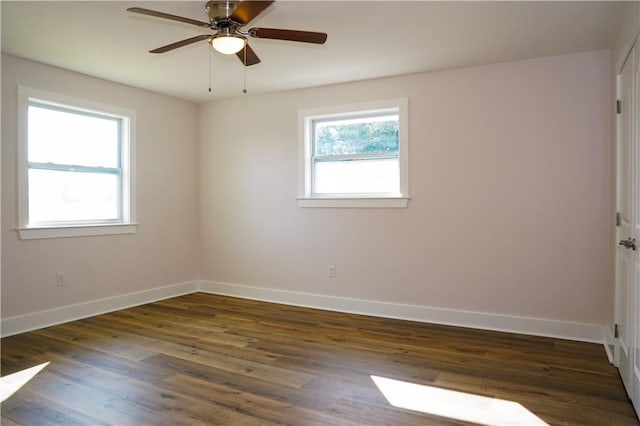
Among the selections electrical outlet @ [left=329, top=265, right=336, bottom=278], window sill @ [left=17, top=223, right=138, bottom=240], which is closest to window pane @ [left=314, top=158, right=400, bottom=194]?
electrical outlet @ [left=329, top=265, right=336, bottom=278]

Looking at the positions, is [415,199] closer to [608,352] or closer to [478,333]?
[478,333]

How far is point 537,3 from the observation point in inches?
105

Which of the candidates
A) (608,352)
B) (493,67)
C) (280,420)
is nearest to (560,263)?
(608,352)

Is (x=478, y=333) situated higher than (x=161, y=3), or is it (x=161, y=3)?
(x=161, y=3)

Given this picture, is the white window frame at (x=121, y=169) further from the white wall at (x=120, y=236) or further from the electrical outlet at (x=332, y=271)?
the electrical outlet at (x=332, y=271)

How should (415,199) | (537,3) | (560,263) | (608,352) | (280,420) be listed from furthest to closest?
(415,199)
(560,263)
(608,352)
(537,3)
(280,420)

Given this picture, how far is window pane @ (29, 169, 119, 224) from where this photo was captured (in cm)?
393

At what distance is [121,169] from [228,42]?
273cm

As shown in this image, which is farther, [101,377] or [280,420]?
[101,377]

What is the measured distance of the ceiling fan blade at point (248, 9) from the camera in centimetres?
209

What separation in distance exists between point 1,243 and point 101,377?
1751 millimetres

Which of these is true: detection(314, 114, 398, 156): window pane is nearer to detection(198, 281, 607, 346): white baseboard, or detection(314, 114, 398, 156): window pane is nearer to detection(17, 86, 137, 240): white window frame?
detection(198, 281, 607, 346): white baseboard

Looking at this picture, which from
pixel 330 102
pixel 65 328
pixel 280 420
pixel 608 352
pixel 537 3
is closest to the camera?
pixel 280 420

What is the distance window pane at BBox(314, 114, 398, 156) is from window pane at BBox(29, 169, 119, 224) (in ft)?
7.67
